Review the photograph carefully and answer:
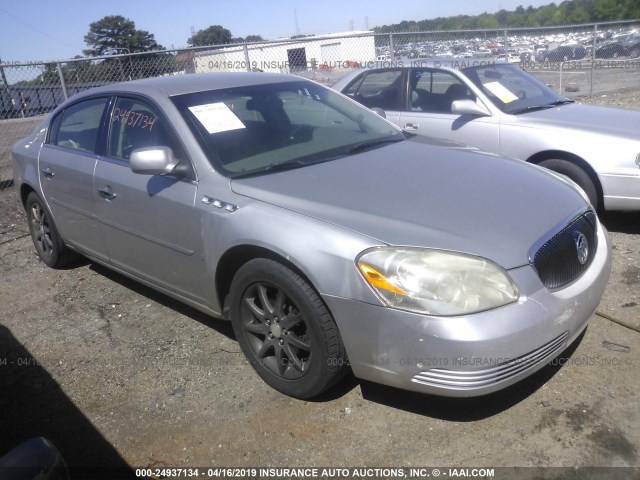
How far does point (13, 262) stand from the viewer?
5.85 metres

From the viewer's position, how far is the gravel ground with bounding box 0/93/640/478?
271cm

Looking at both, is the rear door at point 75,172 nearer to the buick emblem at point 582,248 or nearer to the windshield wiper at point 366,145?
the windshield wiper at point 366,145

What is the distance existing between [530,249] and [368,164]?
1.15 m

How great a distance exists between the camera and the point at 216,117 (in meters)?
3.66

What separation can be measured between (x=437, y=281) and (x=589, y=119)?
12.3 feet

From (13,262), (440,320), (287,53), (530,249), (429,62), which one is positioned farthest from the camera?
(287,53)

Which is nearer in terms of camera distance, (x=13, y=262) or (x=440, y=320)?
(x=440, y=320)

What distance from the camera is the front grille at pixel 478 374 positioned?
2531 mm

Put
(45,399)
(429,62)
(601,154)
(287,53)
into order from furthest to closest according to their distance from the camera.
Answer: (287,53), (429,62), (601,154), (45,399)

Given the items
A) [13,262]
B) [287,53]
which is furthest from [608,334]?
[287,53]

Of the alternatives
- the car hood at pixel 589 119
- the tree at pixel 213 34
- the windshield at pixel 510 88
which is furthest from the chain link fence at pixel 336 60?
the tree at pixel 213 34

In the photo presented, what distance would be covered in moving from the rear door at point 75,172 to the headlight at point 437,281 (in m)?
2.51

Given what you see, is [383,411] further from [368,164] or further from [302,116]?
[302,116]

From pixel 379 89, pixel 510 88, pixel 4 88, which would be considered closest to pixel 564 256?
pixel 510 88
